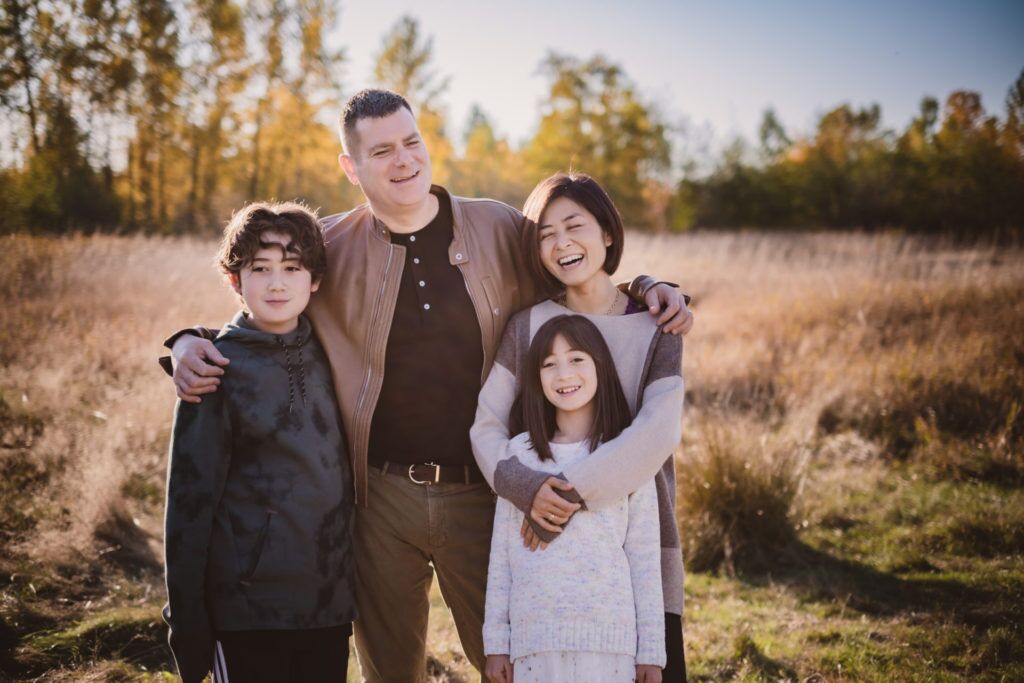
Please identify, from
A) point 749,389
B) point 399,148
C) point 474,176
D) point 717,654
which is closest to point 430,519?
point 399,148

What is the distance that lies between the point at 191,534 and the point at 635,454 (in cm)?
145

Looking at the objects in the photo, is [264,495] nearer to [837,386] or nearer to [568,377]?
[568,377]

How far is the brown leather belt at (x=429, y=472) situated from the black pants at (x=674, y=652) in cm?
94

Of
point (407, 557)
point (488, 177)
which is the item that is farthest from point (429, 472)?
point (488, 177)

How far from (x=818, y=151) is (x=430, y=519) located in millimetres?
25346

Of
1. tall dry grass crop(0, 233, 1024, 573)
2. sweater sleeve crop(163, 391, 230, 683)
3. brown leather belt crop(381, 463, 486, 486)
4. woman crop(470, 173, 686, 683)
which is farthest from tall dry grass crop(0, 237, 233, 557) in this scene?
woman crop(470, 173, 686, 683)

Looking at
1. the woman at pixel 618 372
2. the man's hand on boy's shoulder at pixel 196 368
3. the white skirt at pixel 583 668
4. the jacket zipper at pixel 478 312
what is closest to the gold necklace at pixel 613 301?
the woman at pixel 618 372

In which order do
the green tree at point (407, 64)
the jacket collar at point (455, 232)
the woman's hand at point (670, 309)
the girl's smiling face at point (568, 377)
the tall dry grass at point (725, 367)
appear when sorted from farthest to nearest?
1. the green tree at point (407, 64)
2. the tall dry grass at point (725, 367)
3. the jacket collar at point (455, 232)
4. the woman's hand at point (670, 309)
5. the girl's smiling face at point (568, 377)

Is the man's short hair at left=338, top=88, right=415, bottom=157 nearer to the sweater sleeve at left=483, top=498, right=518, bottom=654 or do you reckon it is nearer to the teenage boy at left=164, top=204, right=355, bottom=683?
the teenage boy at left=164, top=204, right=355, bottom=683

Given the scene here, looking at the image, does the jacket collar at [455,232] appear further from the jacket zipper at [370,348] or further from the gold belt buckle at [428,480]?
the gold belt buckle at [428,480]

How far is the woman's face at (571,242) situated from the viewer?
Answer: 2.47 m

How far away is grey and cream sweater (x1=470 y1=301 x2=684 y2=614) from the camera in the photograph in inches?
82.9

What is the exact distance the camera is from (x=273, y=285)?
2.32m

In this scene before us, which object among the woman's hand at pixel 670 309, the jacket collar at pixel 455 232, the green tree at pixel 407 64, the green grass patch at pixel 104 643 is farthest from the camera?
the green tree at pixel 407 64
